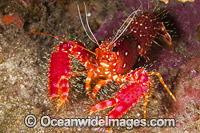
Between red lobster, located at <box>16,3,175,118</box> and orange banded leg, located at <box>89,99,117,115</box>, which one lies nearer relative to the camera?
orange banded leg, located at <box>89,99,117,115</box>

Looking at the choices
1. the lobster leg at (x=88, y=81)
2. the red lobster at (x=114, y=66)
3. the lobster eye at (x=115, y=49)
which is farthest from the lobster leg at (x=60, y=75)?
the lobster eye at (x=115, y=49)

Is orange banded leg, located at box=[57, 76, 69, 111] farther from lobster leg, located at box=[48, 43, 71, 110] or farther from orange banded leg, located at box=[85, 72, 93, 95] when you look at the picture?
orange banded leg, located at box=[85, 72, 93, 95]

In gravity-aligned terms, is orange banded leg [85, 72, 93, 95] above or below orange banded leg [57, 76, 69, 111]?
above

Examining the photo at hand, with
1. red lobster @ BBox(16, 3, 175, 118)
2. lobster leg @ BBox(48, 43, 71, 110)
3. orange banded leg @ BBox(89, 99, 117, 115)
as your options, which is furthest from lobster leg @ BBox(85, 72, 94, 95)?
orange banded leg @ BBox(89, 99, 117, 115)

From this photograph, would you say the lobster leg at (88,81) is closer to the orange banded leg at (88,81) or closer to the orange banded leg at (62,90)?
the orange banded leg at (88,81)

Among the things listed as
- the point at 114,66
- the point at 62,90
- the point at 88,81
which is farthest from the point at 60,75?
the point at 114,66

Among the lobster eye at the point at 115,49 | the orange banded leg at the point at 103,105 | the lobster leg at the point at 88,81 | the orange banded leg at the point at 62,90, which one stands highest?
the lobster eye at the point at 115,49

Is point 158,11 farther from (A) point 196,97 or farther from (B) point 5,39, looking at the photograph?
(B) point 5,39
